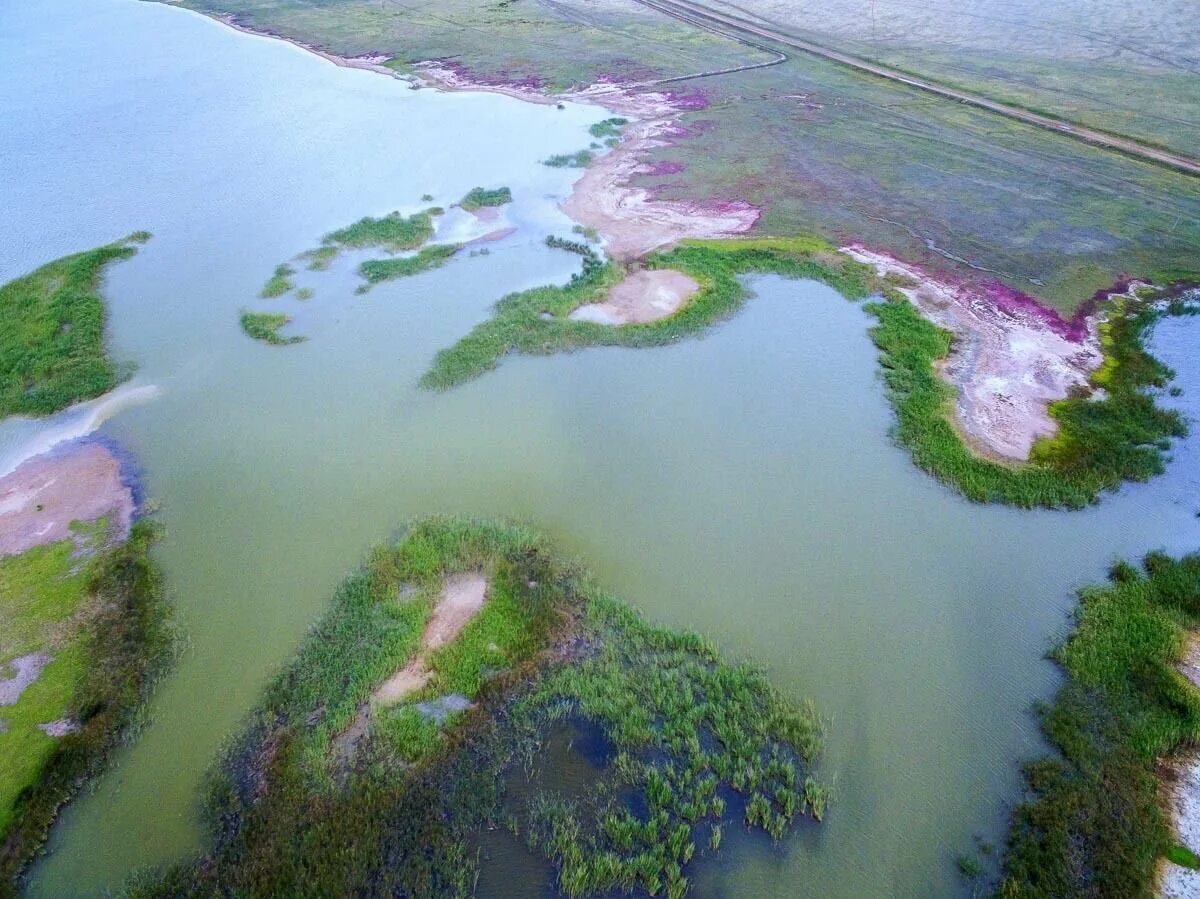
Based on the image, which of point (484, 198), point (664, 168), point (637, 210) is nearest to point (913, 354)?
point (637, 210)

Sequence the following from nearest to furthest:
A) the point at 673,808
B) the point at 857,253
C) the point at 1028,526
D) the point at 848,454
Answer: the point at 673,808, the point at 1028,526, the point at 848,454, the point at 857,253

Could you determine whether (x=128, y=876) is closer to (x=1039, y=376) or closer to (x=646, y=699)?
(x=646, y=699)

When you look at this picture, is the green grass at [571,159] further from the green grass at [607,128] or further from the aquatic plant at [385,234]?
the aquatic plant at [385,234]

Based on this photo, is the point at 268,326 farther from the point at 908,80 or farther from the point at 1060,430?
the point at 908,80

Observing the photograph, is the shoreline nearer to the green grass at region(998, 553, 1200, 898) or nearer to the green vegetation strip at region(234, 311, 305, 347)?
the green grass at region(998, 553, 1200, 898)

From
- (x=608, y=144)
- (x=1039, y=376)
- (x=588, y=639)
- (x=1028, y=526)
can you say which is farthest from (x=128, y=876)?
(x=608, y=144)

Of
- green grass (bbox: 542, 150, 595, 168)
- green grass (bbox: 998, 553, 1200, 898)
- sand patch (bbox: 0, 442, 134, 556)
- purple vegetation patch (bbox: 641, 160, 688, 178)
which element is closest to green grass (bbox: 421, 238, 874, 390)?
purple vegetation patch (bbox: 641, 160, 688, 178)

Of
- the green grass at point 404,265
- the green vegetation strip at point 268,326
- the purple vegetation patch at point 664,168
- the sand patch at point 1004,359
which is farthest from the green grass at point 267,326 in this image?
the sand patch at point 1004,359
